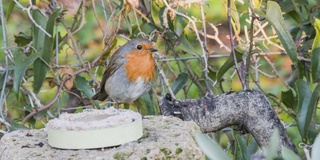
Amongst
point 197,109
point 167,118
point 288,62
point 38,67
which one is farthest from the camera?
point 288,62

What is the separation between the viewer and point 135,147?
1862mm

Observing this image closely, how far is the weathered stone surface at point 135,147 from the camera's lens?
1.83 meters

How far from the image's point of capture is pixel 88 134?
188 centimetres

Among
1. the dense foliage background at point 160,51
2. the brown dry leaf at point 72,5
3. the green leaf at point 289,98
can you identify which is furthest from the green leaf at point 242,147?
the brown dry leaf at point 72,5

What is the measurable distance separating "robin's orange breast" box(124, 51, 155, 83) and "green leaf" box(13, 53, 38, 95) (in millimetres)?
499

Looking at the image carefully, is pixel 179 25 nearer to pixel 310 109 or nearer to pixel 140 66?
pixel 140 66

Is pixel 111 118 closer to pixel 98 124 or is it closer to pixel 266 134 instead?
pixel 98 124

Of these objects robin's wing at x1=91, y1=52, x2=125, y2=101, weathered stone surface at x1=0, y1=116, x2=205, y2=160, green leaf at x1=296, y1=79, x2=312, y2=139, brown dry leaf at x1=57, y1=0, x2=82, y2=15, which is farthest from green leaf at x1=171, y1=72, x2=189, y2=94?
weathered stone surface at x1=0, y1=116, x2=205, y2=160

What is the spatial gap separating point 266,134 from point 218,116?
19cm

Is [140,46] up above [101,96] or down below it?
above

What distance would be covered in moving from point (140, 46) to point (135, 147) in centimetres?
144

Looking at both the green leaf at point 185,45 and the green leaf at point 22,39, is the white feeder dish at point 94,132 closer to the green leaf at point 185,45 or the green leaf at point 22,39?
the green leaf at point 185,45

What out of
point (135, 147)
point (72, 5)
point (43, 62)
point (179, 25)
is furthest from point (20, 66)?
point (135, 147)

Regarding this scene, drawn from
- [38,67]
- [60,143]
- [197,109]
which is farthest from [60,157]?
[38,67]
